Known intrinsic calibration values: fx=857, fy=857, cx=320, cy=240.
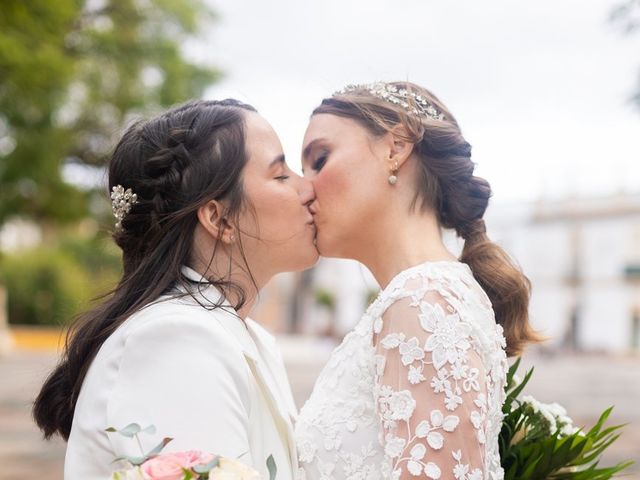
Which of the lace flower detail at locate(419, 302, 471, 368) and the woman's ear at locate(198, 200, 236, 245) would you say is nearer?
the lace flower detail at locate(419, 302, 471, 368)

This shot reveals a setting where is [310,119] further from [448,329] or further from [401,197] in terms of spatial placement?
[448,329]

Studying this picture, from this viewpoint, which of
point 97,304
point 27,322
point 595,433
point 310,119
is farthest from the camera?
point 27,322

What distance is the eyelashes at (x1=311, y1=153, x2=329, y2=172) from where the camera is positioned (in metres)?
2.63

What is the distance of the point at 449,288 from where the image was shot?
216 cm

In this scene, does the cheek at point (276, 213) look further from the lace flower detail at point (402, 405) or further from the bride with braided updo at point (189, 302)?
the lace flower detail at point (402, 405)

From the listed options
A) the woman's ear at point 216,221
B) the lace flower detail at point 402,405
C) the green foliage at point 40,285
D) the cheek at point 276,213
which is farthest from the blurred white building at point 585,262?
the lace flower detail at point 402,405

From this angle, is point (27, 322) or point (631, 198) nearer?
point (27, 322)

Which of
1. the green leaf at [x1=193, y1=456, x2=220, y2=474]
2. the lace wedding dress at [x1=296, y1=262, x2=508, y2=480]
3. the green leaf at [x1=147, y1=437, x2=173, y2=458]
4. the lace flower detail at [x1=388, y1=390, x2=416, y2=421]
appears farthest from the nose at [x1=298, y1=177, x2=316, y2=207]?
the green leaf at [x1=193, y1=456, x2=220, y2=474]

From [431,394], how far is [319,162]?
0.91 meters

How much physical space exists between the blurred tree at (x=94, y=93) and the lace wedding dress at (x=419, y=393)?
1157cm

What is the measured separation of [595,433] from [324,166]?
3.67 feet

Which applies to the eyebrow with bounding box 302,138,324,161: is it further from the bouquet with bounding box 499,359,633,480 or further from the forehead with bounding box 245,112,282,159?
the bouquet with bounding box 499,359,633,480

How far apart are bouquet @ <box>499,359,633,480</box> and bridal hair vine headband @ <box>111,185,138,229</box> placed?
122 cm

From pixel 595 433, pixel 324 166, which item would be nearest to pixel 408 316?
pixel 324 166
